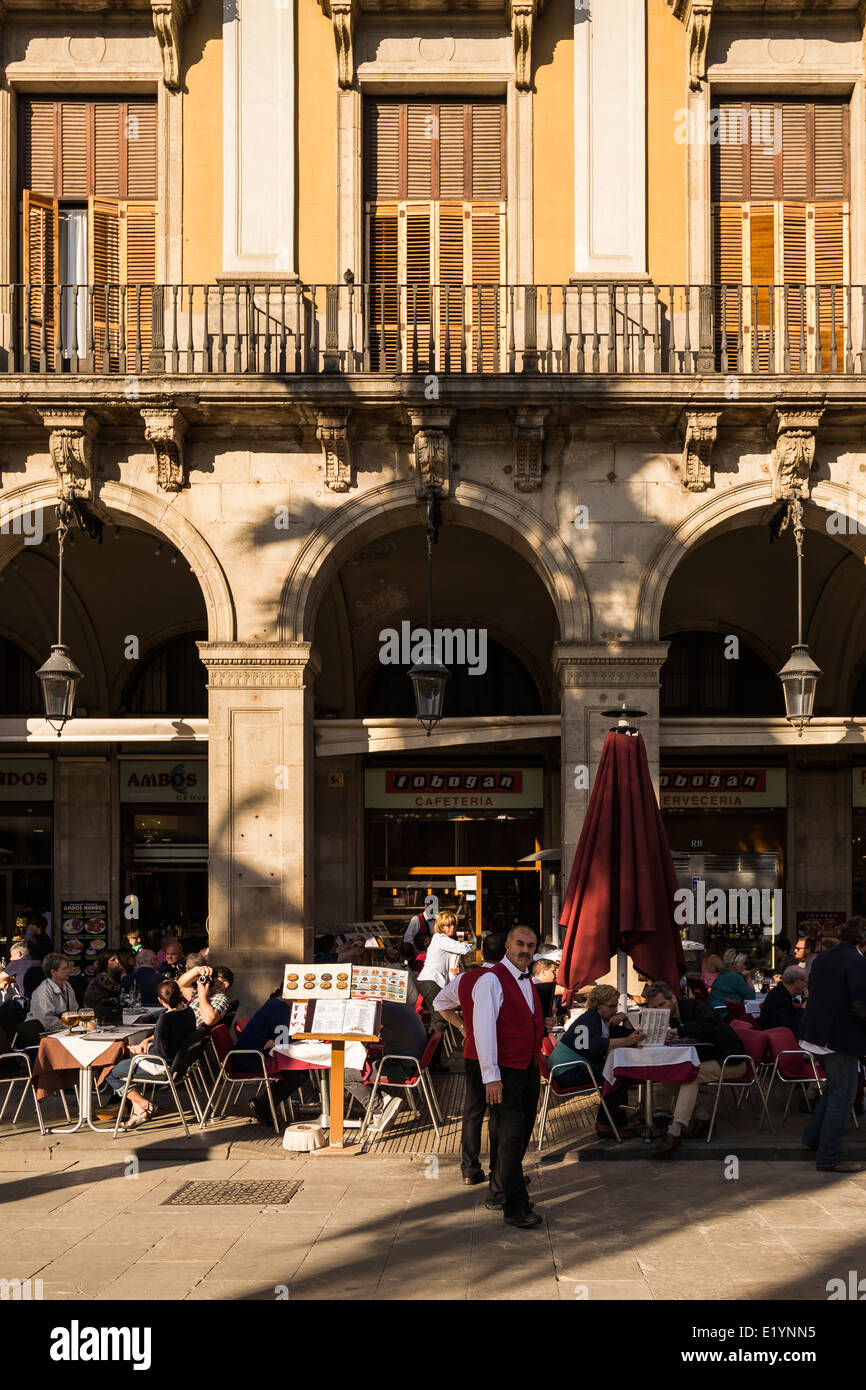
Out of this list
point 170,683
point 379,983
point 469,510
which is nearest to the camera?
point 379,983

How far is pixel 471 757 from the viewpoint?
70.4ft

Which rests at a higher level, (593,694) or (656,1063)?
(593,694)

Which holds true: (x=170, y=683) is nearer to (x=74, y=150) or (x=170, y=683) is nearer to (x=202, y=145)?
(x=74, y=150)

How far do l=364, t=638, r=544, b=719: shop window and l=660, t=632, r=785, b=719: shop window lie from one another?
6.92 ft

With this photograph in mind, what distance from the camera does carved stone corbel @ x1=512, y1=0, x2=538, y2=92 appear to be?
16.6 metres

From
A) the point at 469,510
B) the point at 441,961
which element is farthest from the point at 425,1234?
the point at 469,510

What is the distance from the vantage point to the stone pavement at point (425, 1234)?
7.41 m

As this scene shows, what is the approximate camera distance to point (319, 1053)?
1158cm

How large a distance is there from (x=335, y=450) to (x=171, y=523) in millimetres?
1980

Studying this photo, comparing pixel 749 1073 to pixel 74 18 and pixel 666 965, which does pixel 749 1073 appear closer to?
pixel 666 965

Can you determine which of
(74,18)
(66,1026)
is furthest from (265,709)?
(74,18)

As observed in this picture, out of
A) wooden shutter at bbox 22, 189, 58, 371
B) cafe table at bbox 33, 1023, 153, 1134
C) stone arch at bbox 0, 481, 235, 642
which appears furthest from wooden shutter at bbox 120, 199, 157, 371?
cafe table at bbox 33, 1023, 153, 1134

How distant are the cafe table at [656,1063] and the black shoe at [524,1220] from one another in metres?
2.31

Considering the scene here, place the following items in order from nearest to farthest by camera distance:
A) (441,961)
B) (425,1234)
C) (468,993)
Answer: (425,1234)
(468,993)
(441,961)
